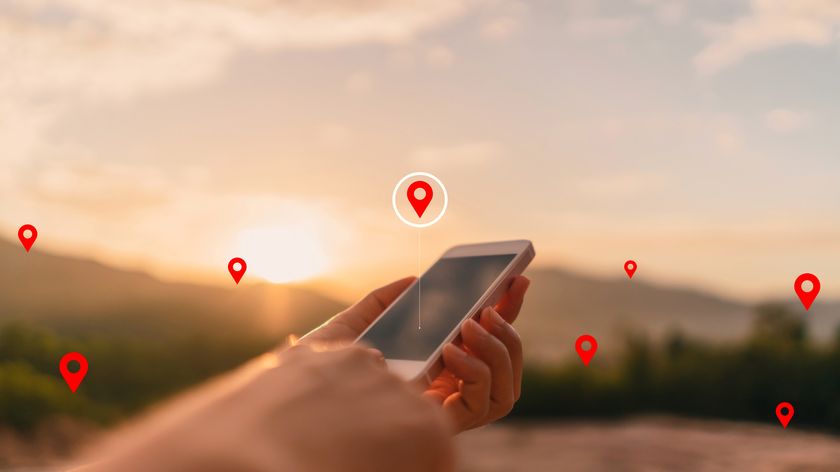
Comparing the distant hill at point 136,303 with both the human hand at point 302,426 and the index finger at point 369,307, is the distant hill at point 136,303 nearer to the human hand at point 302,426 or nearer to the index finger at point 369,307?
the index finger at point 369,307

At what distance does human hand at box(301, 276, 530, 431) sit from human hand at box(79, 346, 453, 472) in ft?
4.06

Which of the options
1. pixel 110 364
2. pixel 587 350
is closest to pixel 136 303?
pixel 110 364

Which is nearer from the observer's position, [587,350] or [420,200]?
[420,200]

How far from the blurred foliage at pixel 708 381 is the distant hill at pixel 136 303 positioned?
3343mm

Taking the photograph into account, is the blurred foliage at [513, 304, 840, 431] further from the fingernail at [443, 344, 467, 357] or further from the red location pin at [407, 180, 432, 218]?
the fingernail at [443, 344, 467, 357]

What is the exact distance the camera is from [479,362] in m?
2.12

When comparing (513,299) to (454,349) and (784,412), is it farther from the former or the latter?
(784,412)

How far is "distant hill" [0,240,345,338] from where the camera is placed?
973 centimetres

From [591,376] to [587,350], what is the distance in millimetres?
829

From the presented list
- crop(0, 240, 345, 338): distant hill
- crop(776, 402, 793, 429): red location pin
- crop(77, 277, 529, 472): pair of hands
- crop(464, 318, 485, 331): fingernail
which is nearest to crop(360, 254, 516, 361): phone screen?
crop(464, 318, 485, 331): fingernail

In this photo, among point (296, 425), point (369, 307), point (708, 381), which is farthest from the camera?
point (708, 381)

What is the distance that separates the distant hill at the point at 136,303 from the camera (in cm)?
973

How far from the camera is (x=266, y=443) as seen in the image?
649 millimetres

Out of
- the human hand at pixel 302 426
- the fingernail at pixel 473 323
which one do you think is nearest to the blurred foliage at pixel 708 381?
the fingernail at pixel 473 323
